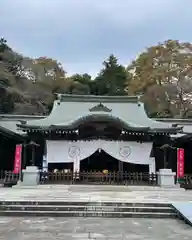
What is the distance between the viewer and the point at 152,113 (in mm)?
33000

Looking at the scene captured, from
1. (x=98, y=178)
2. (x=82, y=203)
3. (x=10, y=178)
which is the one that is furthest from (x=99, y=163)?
(x=82, y=203)

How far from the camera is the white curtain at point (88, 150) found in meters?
15.3

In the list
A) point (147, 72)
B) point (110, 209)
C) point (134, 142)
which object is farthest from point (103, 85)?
point (110, 209)

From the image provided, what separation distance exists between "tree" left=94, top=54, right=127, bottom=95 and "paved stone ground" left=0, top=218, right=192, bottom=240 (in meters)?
33.4

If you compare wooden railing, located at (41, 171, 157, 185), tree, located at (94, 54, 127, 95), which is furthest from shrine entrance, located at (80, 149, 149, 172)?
tree, located at (94, 54, 127, 95)

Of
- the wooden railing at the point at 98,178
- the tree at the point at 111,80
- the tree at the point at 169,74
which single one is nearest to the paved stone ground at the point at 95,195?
the wooden railing at the point at 98,178

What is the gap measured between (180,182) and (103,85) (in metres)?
29.1

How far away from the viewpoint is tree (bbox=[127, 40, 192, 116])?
30792 mm

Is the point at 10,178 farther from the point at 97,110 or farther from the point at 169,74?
the point at 169,74

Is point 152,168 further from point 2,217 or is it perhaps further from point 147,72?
point 147,72

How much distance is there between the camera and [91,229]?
20.1ft

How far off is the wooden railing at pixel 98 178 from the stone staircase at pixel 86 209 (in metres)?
6.24

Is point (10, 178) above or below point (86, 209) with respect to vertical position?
above

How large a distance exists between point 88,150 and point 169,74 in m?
18.9
